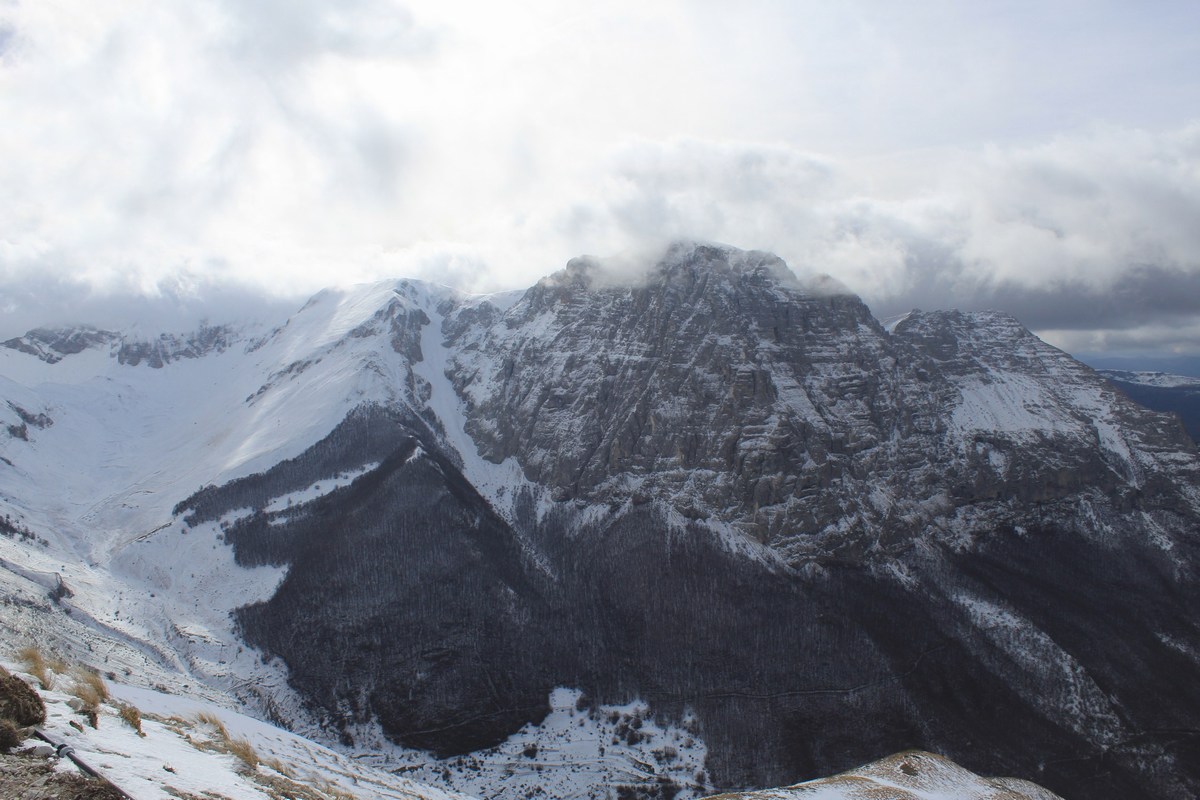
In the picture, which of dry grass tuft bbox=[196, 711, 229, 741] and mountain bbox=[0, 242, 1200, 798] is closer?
dry grass tuft bbox=[196, 711, 229, 741]

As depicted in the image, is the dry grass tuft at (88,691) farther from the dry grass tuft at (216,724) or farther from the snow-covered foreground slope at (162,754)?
the dry grass tuft at (216,724)

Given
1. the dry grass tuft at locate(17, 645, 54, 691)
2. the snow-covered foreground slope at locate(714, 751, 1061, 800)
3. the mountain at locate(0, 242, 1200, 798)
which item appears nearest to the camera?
the dry grass tuft at locate(17, 645, 54, 691)

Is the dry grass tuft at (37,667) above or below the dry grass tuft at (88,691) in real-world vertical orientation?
above

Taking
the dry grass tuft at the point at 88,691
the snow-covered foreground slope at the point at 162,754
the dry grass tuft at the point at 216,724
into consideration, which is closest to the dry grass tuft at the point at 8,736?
the snow-covered foreground slope at the point at 162,754

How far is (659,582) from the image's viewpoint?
501ft

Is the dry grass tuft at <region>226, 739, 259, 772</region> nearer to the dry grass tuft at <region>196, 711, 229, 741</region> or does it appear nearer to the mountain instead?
the dry grass tuft at <region>196, 711, 229, 741</region>

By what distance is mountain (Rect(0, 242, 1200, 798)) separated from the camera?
109m

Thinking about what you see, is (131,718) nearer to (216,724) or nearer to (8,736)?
(8,736)

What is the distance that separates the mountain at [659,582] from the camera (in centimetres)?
10881

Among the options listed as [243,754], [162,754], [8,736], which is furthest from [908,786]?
[8,736]

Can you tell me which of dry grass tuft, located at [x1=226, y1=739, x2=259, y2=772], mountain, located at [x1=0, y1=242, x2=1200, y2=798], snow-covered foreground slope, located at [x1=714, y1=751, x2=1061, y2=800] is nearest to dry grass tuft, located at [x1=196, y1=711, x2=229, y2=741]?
dry grass tuft, located at [x1=226, y1=739, x2=259, y2=772]

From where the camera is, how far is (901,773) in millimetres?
40844

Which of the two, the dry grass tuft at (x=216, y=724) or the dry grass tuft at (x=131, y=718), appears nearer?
the dry grass tuft at (x=131, y=718)

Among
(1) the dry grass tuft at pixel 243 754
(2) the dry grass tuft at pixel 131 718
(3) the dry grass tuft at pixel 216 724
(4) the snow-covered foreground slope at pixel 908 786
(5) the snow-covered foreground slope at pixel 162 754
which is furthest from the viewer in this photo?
(4) the snow-covered foreground slope at pixel 908 786
